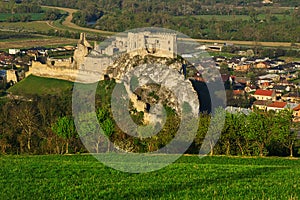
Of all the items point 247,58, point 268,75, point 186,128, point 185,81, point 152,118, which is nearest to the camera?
point 186,128

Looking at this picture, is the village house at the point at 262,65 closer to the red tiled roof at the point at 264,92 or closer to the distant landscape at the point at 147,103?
the distant landscape at the point at 147,103

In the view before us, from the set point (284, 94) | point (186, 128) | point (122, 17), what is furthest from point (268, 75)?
point (122, 17)

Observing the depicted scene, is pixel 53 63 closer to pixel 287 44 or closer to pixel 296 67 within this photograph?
pixel 296 67

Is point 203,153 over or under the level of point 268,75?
over

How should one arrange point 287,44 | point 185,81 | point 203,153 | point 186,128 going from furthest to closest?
point 287,44 → point 185,81 → point 186,128 → point 203,153

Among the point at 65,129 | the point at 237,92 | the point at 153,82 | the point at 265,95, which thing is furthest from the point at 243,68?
the point at 65,129

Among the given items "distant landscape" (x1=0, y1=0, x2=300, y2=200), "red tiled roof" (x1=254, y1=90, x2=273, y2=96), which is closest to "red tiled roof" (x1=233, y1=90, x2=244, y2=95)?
"distant landscape" (x1=0, y1=0, x2=300, y2=200)

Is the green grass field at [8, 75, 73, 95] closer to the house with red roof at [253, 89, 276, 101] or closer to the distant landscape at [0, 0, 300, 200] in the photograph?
the distant landscape at [0, 0, 300, 200]
